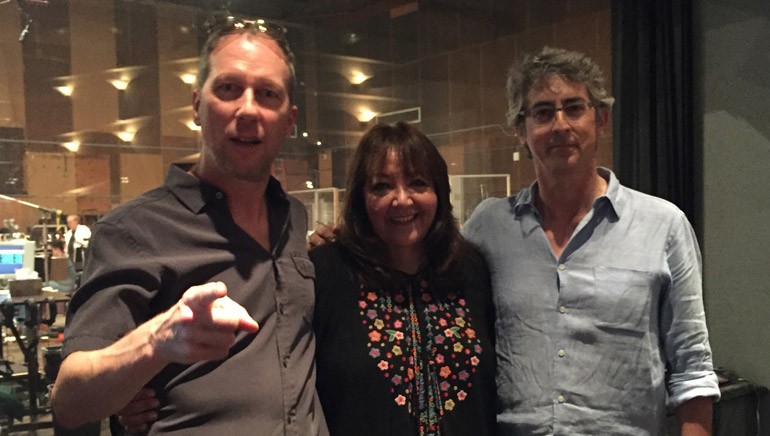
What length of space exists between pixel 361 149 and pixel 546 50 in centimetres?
51

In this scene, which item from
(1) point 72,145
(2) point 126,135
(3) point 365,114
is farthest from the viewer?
(3) point 365,114

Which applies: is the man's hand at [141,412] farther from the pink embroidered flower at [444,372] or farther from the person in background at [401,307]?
the pink embroidered flower at [444,372]

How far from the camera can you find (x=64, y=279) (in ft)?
15.5

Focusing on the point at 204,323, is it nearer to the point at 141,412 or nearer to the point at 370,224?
the point at 141,412

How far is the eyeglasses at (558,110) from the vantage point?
150 cm

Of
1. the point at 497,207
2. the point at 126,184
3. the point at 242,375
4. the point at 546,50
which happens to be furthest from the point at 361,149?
the point at 126,184

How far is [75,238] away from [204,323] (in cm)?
436

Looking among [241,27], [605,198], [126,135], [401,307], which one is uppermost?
[126,135]

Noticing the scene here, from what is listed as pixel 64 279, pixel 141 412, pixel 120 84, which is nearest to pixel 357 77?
pixel 120 84

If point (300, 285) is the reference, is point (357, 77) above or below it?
above

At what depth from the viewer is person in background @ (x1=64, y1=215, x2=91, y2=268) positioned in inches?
177

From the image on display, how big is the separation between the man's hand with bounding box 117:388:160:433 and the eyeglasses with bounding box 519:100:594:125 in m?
1.02

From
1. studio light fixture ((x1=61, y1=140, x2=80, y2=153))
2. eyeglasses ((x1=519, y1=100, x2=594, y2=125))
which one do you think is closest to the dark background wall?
eyeglasses ((x1=519, y1=100, x2=594, y2=125))

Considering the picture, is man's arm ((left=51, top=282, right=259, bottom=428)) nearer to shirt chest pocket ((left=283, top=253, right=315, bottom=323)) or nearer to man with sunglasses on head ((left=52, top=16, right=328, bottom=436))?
man with sunglasses on head ((left=52, top=16, right=328, bottom=436))
